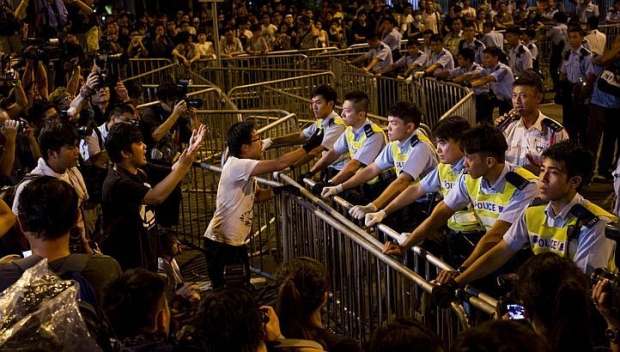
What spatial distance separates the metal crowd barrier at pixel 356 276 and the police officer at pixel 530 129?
1.80 metres

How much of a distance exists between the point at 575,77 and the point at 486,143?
6764mm

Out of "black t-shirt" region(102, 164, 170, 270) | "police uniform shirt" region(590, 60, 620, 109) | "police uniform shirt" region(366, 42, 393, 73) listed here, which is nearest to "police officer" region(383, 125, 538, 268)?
"black t-shirt" region(102, 164, 170, 270)

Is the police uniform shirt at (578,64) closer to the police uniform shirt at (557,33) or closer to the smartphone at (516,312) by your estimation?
the police uniform shirt at (557,33)

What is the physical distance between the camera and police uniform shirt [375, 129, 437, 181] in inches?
256

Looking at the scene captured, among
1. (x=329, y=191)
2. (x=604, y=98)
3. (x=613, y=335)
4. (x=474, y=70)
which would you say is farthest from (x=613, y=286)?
(x=474, y=70)

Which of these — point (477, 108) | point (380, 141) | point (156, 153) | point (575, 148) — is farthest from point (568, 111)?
point (575, 148)

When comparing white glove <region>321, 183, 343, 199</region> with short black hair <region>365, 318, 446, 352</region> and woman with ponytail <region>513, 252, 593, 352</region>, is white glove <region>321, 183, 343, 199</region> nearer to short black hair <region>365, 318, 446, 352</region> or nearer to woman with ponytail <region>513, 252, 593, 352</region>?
woman with ponytail <region>513, 252, 593, 352</region>

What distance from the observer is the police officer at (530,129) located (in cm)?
664

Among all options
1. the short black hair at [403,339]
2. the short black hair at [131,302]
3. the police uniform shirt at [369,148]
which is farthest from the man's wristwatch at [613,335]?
the police uniform shirt at [369,148]

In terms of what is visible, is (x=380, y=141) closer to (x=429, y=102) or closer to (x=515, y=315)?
(x=515, y=315)

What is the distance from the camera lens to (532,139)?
6.76 m

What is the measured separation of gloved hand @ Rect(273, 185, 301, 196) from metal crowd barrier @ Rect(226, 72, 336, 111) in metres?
5.75

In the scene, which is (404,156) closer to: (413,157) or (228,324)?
(413,157)

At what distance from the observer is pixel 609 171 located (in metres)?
10.5
